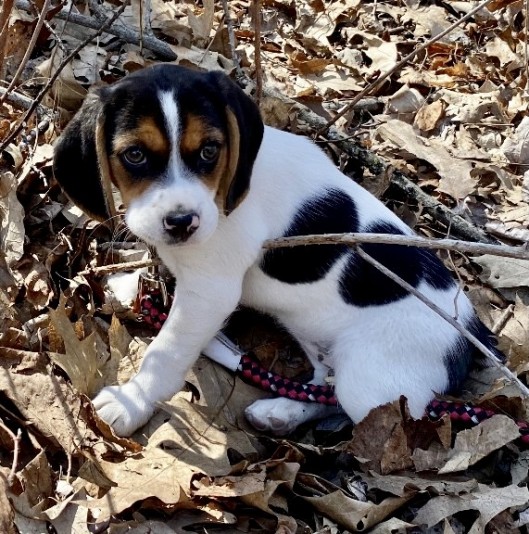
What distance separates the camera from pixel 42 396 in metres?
3.80

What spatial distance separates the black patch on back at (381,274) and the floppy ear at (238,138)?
2.63 feet

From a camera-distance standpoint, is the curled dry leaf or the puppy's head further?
the curled dry leaf

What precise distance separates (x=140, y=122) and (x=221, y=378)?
162cm

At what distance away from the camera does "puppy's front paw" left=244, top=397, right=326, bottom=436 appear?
4098 millimetres

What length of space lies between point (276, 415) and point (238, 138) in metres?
1.52

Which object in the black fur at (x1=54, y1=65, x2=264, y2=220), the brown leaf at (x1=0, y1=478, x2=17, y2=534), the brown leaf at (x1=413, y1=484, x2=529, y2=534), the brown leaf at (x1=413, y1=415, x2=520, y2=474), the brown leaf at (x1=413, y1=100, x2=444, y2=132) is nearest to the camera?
the brown leaf at (x1=0, y1=478, x2=17, y2=534)

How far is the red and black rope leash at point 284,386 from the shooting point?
390cm

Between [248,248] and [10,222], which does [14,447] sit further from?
[10,222]

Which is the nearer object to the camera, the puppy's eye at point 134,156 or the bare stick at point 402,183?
the puppy's eye at point 134,156

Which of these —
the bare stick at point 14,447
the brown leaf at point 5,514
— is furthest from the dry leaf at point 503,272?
the brown leaf at point 5,514

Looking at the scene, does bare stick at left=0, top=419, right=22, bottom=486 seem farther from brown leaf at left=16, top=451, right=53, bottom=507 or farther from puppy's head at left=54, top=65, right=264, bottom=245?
puppy's head at left=54, top=65, right=264, bottom=245

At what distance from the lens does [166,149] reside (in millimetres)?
3369

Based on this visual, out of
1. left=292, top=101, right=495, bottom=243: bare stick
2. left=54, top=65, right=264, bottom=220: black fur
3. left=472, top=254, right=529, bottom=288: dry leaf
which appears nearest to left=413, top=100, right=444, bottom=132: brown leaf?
left=292, top=101, right=495, bottom=243: bare stick

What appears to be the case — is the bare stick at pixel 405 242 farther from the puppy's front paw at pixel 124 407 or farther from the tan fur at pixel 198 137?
the puppy's front paw at pixel 124 407
